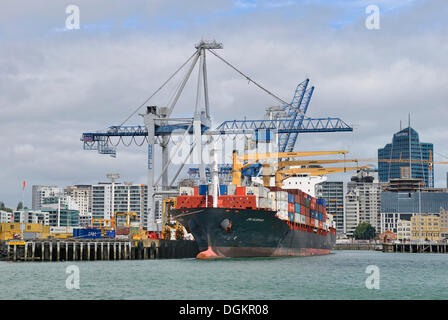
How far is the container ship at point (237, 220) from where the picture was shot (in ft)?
203

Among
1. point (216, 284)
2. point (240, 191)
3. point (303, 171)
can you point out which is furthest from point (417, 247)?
point (216, 284)

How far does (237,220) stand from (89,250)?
667 inches

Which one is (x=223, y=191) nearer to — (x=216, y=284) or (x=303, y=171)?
(x=303, y=171)

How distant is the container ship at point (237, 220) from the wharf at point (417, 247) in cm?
7045

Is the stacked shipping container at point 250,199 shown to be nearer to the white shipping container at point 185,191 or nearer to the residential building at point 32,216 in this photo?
the white shipping container at point 185,191

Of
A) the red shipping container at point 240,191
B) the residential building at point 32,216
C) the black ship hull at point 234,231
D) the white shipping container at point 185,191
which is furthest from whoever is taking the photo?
the residential building at point 32,216

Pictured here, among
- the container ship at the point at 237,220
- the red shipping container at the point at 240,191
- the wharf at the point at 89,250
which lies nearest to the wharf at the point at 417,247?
the wharf at the point at 89,250

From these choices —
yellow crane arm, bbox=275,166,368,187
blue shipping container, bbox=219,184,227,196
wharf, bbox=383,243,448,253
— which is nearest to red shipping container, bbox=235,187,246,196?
blue shipping container, bbox=219,184,227,196

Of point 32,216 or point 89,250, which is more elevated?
point 32,216

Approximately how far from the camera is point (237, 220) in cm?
6200

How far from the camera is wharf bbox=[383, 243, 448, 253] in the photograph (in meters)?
133

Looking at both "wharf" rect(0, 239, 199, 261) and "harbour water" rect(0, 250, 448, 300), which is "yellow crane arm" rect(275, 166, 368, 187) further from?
"harbour water" rect(0, 250, 448, 300)
